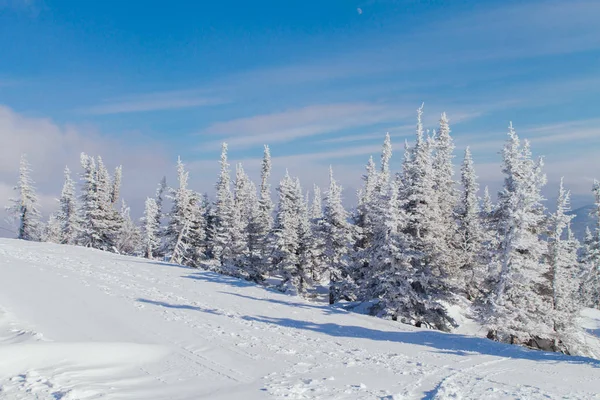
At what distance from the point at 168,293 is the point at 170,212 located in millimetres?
26690

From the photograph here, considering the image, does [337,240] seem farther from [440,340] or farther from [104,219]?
[104,219]

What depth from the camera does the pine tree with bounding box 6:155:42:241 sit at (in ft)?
172

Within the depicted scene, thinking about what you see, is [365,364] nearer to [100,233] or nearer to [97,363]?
[97,363]

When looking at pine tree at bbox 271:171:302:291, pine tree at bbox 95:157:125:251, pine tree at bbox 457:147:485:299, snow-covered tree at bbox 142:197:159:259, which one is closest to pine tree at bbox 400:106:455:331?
pine tree at bbox 457:147:485:299

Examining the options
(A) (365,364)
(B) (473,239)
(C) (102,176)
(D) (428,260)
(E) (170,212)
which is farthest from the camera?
(C) (102,176)

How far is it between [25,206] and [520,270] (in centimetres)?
5747

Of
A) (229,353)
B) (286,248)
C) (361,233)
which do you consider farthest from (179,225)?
Answer: (229,353)

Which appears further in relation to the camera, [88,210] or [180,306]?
[88,210]

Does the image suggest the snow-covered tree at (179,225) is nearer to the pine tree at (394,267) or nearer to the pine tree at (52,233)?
the pine tree at (394,267)

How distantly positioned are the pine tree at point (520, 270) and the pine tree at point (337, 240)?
1296 centimetres

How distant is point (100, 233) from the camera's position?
51.0 m

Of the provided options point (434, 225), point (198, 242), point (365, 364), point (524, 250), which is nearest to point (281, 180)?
point (198, 242)

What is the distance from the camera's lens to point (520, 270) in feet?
74.8

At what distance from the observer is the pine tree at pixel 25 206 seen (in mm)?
52438
